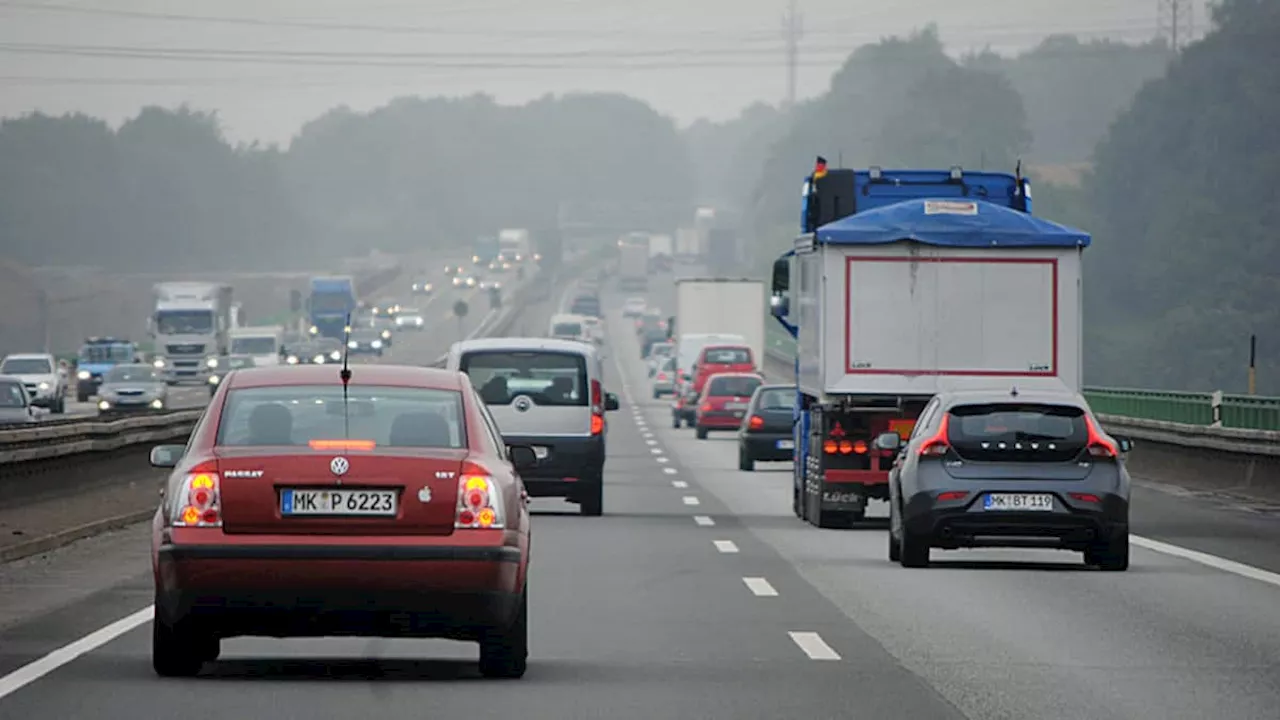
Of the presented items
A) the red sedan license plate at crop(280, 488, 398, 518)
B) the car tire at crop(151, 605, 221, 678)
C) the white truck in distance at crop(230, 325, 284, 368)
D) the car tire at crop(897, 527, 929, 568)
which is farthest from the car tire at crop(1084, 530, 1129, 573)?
the white truck in distance at crop(230, 325, 284, 368)

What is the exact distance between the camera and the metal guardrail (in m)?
30.4

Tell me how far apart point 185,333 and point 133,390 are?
1947cm

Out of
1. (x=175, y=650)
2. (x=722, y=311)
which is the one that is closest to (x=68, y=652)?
(x=175, y=650)

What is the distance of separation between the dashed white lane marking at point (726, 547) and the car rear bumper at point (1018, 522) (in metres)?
2.47

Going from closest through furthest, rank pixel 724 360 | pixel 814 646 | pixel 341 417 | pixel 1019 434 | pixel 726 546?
pixel 341 417 < pixel 814 646 < pixel 1019 434 < pixel 726 546 < pixel 724 360

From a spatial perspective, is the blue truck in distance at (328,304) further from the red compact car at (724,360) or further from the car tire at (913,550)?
the car tire at (913,550)

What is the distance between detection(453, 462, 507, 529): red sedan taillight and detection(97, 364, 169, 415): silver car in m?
56.1

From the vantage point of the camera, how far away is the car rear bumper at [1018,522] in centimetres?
1898

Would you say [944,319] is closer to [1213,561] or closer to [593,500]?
[593,500]

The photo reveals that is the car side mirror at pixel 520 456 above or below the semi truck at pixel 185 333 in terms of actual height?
above

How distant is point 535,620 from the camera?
15.1 metres

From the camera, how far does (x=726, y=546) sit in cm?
2203

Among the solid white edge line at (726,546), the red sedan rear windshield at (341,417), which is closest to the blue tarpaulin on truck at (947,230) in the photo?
the solid white edge line at (726,546)

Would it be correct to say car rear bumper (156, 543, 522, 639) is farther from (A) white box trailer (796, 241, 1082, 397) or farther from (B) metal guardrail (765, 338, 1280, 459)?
(B) metal guardrail (765, 338, 1280, 459)
